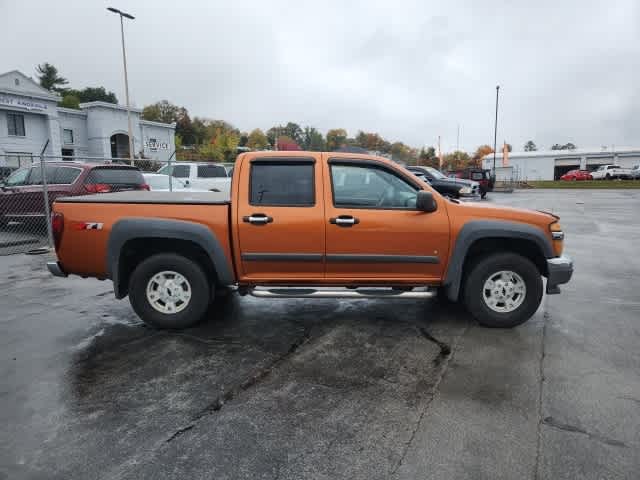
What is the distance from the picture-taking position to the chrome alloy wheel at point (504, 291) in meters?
4.89

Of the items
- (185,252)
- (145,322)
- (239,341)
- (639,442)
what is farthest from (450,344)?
(145,322)

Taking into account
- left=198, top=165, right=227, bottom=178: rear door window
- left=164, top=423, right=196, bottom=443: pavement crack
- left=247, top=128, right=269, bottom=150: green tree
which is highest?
left=247, top=128, right=269, bottom=150: green tree

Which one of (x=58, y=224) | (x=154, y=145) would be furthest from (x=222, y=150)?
(x=58, y=224)

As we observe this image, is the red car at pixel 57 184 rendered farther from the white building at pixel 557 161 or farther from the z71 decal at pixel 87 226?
the white building at pixel 557 161

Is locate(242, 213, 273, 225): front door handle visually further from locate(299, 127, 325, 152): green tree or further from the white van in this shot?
locate(299, 127, 325, 152): green tree

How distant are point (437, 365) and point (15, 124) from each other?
40.3 meters

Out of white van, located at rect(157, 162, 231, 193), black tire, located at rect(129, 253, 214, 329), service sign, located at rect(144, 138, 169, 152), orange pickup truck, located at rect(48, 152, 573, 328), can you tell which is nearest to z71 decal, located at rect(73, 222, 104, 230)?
orange pickup truck, located at rect(48, 152, 573, 328)

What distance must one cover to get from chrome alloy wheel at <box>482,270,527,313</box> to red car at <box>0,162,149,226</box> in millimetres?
8632

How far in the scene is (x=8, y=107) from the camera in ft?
109

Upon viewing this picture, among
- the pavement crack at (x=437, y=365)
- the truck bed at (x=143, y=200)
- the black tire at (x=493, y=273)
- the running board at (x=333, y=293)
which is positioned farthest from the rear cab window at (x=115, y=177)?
the black tire at (x=493, y=273)

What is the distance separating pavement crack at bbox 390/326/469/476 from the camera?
9.18ft

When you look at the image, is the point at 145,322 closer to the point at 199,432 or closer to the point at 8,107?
the point at 199,432

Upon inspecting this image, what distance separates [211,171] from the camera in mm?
15188

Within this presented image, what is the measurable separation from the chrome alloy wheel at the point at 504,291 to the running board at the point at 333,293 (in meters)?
0.65
